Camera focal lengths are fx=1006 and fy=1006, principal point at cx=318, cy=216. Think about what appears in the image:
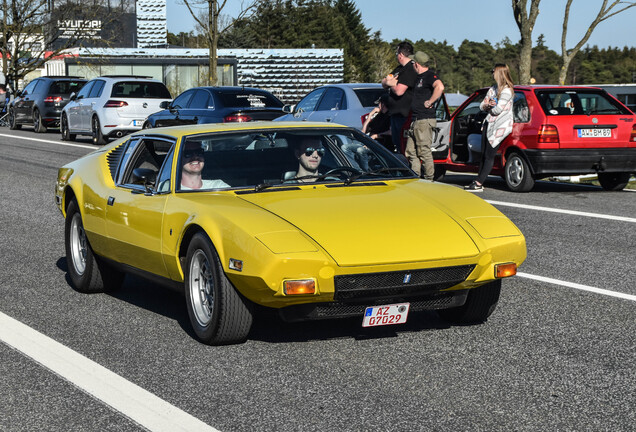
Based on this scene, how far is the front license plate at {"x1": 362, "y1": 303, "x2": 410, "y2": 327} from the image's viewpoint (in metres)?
5.44

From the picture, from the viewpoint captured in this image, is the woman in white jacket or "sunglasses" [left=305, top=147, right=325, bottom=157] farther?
the woman in white jacket

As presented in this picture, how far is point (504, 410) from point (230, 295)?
167 centimetres

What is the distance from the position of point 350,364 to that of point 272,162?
5.61 ft

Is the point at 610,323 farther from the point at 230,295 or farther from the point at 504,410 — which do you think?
the point at 230,295

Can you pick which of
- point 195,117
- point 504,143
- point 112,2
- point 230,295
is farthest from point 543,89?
point 112,2

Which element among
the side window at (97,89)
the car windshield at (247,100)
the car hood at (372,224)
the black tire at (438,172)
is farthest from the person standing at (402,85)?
the side window at (97,89)

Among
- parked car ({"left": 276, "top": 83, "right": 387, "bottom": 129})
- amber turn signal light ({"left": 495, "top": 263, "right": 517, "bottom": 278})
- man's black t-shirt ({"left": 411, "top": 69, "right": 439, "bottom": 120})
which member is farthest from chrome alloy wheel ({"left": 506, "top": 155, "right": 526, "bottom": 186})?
amber turn signal light ({"left": 495, "top": 263, "right": 517, "bottom": 278})

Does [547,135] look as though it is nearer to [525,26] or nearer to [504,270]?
[504,270]

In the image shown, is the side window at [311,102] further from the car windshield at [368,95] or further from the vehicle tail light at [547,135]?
the vehicle tail light at [547,135]

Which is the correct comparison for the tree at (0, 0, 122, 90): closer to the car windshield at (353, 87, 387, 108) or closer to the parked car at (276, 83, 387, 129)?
the parked car at (276, 83, 387, 129)

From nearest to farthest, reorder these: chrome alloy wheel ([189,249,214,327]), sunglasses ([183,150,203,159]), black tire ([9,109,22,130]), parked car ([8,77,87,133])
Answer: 1. chrome alloy wheel ([189,249,214,327])
2. sunglasses ([183,150,203,159])
3. parked car ([8,77,87,133])
4. black tire ([9,109,22,130])

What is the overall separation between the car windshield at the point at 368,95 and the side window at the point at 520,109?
239 centimetres

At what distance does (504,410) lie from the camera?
4512 millimetres

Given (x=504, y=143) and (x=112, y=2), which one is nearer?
(x=504, y=143)
